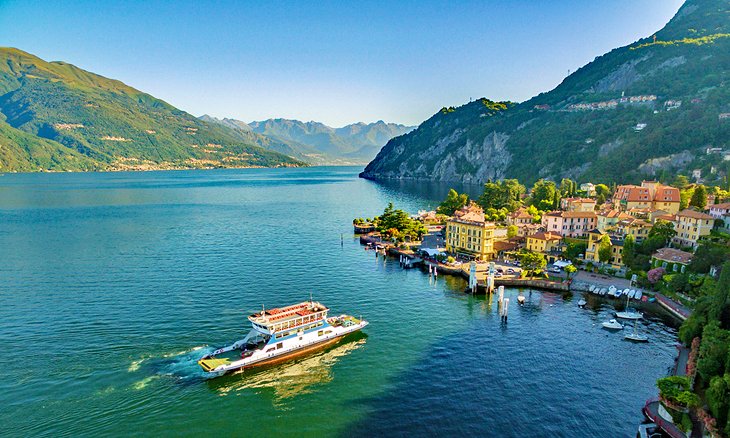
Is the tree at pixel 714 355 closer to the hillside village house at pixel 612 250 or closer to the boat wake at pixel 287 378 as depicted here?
the boat wake at pixel 287 378

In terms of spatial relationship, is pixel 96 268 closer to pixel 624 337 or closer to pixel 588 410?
pixel 588 410

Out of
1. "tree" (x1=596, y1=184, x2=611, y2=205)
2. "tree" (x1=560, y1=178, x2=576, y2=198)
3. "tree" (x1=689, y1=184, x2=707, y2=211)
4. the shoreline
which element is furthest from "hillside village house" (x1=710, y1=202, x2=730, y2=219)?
"tree" (x1=560, y1=178, x2=576, y2=198)

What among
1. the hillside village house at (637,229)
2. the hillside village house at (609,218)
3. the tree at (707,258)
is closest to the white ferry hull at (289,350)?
the tree at (707,258)

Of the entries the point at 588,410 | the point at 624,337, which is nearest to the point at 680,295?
the point at 624,337

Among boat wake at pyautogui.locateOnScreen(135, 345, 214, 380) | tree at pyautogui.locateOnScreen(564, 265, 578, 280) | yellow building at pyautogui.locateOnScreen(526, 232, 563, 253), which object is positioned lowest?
boat wake at pyautogui.locateOnScreen(135, 345, 214, 380)

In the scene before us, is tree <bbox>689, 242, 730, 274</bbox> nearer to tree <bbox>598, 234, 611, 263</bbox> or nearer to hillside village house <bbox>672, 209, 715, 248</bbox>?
hillside village house <bbox>672, 209, 715, 248</bbox>

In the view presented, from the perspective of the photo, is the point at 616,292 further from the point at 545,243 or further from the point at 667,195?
the point at 667,195

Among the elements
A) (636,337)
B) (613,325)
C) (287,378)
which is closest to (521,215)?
(613,325)
